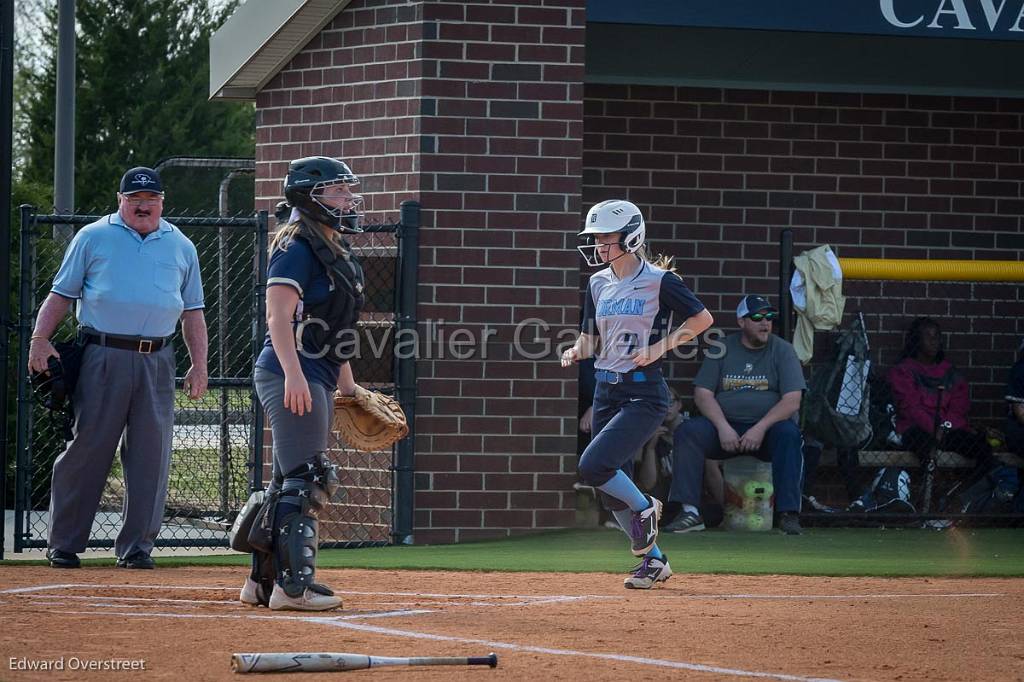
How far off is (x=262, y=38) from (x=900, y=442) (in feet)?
17.9

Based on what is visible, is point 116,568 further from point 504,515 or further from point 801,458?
point 801,458

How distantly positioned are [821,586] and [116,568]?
3773 mm

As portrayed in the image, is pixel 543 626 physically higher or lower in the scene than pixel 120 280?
lower

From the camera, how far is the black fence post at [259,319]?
9984 millimetres

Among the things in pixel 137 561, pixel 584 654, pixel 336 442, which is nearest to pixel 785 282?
pixel 336 442

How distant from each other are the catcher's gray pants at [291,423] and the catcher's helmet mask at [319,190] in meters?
0.71

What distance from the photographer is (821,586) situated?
8125 millimetres

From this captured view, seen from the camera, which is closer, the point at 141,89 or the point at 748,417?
the point at 748,417

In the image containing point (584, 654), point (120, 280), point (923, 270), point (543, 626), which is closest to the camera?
point (584, 654)

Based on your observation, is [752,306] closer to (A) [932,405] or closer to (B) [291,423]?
(A) [932,405]

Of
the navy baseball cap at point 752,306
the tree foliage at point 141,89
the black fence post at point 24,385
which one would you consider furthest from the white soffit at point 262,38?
the tree foliage at point 141,89

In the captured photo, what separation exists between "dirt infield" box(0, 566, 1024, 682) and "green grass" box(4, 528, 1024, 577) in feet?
1.41

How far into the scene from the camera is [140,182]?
27.9 feet

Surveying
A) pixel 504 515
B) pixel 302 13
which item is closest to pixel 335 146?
pixel 302 13
